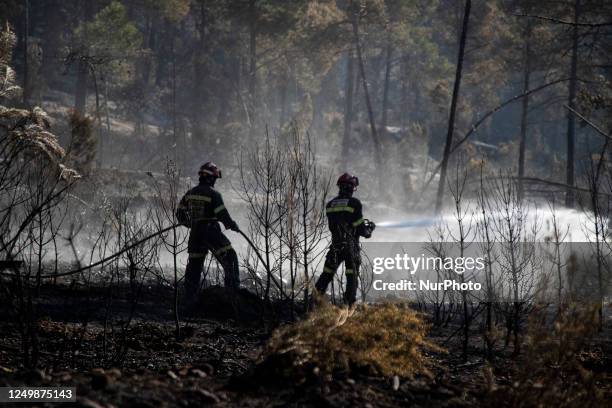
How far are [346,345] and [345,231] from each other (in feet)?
15.2

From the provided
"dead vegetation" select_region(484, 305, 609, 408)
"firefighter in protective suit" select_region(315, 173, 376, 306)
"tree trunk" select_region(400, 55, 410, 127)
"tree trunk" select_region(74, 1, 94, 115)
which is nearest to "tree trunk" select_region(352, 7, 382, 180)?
"tree trunk" select_region(74, 1, 94, 115)

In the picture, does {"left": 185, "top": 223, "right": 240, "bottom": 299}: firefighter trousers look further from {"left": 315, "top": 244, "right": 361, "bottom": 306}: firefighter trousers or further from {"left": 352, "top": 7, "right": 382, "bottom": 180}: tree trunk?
{"left": 352, "top": 7, "right": 382, "bottom": 180}: tree trunk

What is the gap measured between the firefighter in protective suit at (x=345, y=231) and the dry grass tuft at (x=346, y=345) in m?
4.19

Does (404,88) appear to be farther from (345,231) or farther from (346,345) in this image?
(346,345)

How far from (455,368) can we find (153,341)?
297 centimetres

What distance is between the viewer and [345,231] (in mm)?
9219

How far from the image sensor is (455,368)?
629 cm

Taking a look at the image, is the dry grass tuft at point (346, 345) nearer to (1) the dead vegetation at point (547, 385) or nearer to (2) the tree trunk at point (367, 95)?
(1) the dead vegetation at point (547, 385)

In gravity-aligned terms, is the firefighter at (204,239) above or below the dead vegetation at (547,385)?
above

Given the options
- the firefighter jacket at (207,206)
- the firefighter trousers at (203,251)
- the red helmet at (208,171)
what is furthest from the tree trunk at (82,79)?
the firefighter trousers at (203,251)

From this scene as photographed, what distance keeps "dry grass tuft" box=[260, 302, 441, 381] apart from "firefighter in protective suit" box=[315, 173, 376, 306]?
4193 millimetres

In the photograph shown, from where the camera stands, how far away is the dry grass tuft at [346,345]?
14.5 ft

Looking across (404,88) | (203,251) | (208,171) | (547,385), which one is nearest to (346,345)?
(547,385)

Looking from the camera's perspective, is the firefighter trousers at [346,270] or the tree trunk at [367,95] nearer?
the firefighter trousers at [346,270]
